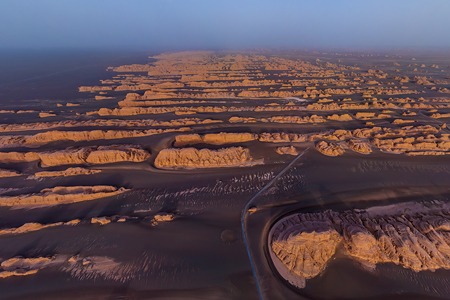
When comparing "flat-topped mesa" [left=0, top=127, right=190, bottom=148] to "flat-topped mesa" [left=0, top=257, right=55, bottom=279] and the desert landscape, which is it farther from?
"flat-topped mesa" [left=0, top=257, right=55, bottom=279]

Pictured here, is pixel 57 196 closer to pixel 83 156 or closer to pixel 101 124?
pixel 83 156

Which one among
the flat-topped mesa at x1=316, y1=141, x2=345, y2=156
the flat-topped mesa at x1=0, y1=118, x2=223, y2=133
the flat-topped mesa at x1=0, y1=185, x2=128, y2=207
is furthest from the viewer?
the flat-topped mesa at x1=0, y1=118, x2=223, y2=133

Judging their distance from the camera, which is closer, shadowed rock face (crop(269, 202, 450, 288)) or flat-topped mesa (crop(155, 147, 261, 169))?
shadowed rock face (crop(269, 202, 450, 288))

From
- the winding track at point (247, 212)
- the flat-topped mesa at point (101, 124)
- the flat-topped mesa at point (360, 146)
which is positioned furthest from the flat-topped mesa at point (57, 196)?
the flat-topped mesa at point (360, 146)

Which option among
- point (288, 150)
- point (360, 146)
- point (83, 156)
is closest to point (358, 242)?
point (288, 150)

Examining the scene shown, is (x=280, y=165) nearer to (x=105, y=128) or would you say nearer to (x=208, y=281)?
(x=208, y=281)

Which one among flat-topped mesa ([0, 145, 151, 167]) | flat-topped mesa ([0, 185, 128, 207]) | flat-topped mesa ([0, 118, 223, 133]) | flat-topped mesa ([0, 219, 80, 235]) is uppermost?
flat-topped mesa ([0, 118, 223, 133])

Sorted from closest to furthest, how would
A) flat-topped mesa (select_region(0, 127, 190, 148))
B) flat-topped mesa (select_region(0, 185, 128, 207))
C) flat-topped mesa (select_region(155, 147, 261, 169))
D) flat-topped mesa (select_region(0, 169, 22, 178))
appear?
flat-topped mesa (select_region(0, 185, 128, 207)) → flat-topped mesa (select_region(0, 169, 22, 178)) → flat-topped mesa (select_region(155, 147, 261, 169)) → flat-topped mesa (select_region(0, 127, 190, 148))

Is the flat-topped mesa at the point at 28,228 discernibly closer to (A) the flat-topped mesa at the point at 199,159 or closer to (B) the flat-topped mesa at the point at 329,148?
(A) the flat-topped mesa at the point at 199,159

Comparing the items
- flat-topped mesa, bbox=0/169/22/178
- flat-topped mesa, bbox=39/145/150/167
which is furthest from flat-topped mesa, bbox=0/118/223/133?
flat-topped mesa, bbox=0/169/22/178
